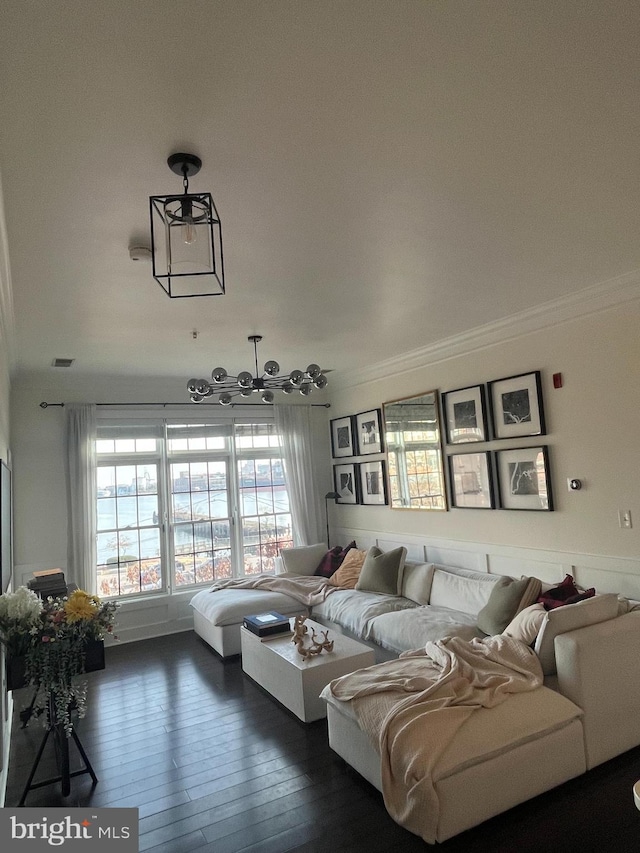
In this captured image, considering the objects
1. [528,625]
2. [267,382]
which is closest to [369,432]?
[267,382]

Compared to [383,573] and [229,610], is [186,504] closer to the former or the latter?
[229,610]

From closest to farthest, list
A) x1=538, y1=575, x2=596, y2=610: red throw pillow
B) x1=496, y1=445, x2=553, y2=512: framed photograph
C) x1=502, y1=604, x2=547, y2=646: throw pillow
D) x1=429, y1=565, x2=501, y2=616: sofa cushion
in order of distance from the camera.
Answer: x1=502, y1=604, x2=547, y2=646: throw pillow → x1=538, y1=575, x2=596, y2=610: red throw pillow → x1=496, y1=445, x2=553, y2=512: framed photograph → x1=429, y1=565, x2=501, y2=616: sofa cushion

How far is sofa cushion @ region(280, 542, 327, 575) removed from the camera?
6199 mm

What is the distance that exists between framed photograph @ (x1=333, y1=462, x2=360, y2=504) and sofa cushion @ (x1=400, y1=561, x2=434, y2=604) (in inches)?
63.3

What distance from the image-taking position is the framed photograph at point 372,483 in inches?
243

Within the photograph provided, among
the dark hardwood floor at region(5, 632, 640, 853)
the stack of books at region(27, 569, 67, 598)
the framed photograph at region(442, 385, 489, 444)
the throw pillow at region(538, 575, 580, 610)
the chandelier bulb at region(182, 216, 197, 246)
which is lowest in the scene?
the dark hardwood floor at region(5, 632, 640, 853)

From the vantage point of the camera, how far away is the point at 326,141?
6.38 ft

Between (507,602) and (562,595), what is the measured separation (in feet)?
1.22

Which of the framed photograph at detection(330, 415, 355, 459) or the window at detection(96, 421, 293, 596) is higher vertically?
the framed photograph at detection(330, 415, 355, 459)

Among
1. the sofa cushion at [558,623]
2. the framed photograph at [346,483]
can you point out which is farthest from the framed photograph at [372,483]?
the sofa cushion at [558,623]

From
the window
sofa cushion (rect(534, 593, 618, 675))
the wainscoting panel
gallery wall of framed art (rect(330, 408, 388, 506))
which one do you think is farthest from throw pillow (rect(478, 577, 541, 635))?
the window

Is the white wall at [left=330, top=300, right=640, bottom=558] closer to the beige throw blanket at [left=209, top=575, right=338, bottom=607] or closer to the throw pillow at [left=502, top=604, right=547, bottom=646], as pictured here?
the throw pillow at [left=502, top=604, right=547, bottom=646]

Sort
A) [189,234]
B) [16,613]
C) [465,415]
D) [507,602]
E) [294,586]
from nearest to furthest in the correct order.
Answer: [189,234] < [16,613] < [507,602] < [465,415] < [294,586]

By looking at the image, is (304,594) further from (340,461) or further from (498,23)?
(498,23)
